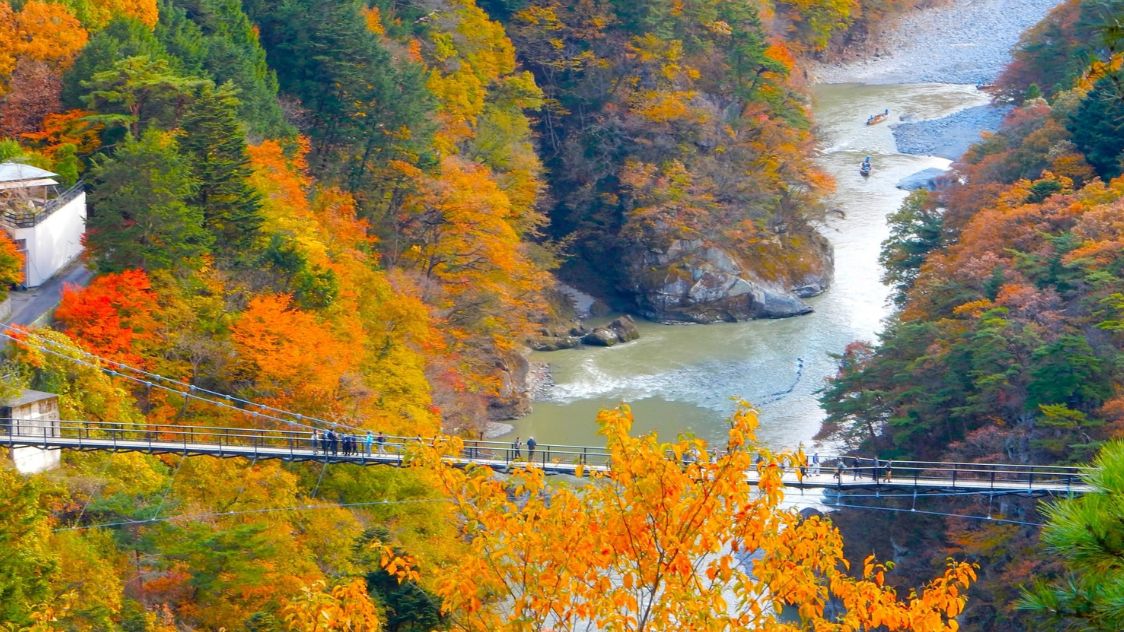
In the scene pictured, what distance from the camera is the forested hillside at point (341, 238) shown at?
56.8 ft

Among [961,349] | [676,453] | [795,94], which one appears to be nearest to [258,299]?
[961,349]

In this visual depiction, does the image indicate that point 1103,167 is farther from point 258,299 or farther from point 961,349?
point 258,299

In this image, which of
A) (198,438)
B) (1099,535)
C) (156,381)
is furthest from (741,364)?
(1099,535)

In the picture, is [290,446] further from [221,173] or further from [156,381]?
[221,173]

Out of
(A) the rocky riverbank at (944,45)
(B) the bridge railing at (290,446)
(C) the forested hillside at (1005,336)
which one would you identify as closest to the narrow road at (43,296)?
(B) the bridge railing at (290,446)

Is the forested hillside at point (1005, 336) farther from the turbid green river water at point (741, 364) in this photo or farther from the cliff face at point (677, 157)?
the cliff face at point (677, 157)

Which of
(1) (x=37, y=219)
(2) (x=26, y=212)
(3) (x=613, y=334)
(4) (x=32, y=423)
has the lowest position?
(3) (x=613, y=334)

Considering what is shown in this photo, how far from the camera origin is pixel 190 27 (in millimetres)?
30312

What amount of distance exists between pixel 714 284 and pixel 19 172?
62.5 feet

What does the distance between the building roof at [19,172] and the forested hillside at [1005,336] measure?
14508mm

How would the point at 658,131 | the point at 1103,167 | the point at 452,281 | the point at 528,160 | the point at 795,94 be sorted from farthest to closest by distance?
1. the point at 795,94
2. the point at 658,131
3. the point at 528,160
4. the point at 452,281
5. the point at 1103,167

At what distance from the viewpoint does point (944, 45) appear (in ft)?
200

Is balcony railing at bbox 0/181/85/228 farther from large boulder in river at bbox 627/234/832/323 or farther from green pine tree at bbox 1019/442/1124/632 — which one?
green pine tree at bbox 1019/442/1124/632

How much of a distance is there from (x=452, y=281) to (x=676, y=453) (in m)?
23.9
